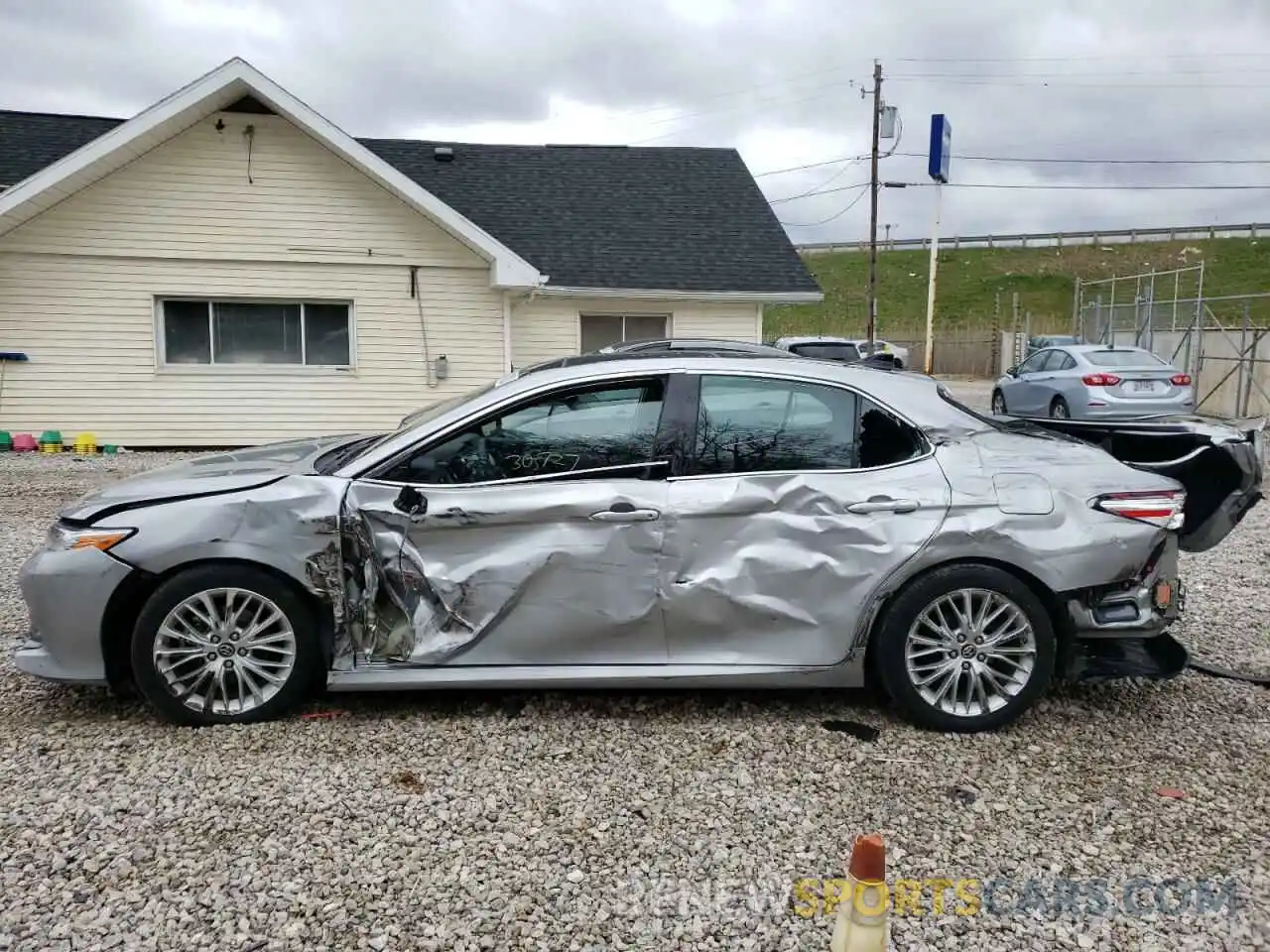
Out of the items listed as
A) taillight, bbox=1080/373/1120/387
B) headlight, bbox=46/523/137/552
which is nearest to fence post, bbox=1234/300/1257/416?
taillight, bbox=1080/373/1120/387

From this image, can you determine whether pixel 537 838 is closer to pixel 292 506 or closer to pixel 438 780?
pixel 438 780

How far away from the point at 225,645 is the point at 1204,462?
4.25 metres

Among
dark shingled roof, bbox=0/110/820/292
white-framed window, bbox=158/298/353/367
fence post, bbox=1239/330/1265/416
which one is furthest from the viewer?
fence post, bbox=1239/330/1265/416

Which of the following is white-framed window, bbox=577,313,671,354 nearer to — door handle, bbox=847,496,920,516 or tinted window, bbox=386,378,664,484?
tinted window, bbox=386,378,664,484

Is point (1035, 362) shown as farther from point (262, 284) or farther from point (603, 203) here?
point (262, 284)

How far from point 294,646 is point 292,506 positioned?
0.56 metres

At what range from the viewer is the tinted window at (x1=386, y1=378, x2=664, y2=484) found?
3.96 meters

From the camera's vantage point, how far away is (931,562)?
3.88 m

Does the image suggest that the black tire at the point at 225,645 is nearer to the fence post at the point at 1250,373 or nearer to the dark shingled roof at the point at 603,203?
the dark shingled roof at the point at 603,203

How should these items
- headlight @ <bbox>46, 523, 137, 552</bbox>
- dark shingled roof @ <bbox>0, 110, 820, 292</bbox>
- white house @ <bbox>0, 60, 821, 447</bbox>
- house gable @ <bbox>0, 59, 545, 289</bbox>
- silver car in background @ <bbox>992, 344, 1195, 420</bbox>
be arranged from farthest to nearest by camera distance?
1. silver car in background @ <bbox>992, 344, 1195, 420</bbox>
2. dark shingled roof @ <bbox>0, 110, 820, 292</bbox>
3. white house @ <bbox>0, 60, 821, 447</bbox>
4. house gable @ <bbox>0, 59, 545, 289</bbox>
5. headlight @ <bbox>46, 523, 137, 552</bbox>

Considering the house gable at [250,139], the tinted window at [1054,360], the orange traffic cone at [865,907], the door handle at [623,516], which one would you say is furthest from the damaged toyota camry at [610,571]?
the tinted window at [1054,360]

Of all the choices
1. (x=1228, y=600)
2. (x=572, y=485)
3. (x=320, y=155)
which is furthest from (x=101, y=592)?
(x=320, y=155)

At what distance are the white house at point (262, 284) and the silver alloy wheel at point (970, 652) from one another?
10.5 metres

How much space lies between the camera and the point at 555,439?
13.2 feet
